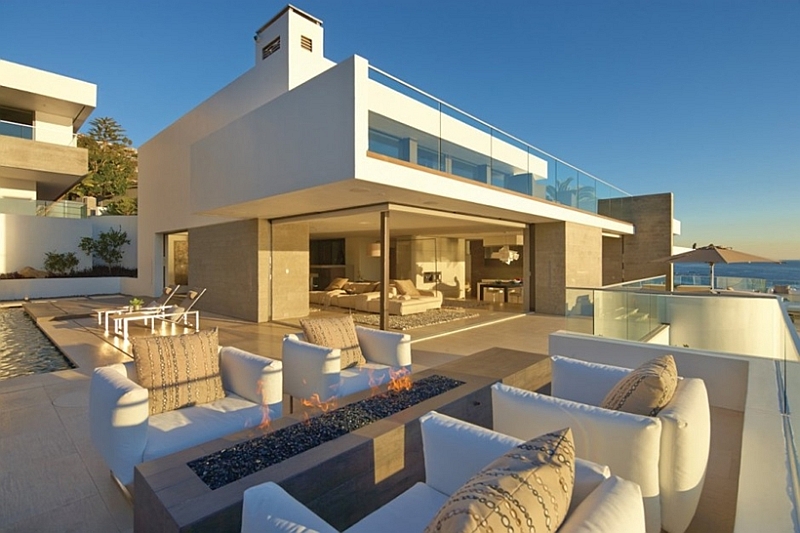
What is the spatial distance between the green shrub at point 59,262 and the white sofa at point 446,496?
19825 mm

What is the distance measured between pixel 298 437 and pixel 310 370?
125 cm

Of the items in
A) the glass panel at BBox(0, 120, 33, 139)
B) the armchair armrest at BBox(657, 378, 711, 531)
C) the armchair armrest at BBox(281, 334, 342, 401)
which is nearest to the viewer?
the armchair armrest at BBox(657, 378, 711, 531)

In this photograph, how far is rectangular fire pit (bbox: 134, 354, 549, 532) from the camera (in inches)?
59.7

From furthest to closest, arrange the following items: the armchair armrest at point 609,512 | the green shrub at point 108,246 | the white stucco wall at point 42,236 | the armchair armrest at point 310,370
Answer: the green shrub at point 108,246, the white stucco wall at point 42,236, the armchair armrest at point 310,370, the armchair armrest at point 609,512

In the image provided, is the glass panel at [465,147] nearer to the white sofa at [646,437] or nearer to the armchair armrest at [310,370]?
the armchair armrest at [310,370]

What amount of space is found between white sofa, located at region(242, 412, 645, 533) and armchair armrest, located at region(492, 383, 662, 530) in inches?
24.6

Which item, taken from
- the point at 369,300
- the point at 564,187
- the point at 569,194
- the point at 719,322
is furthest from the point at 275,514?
the point at 569,194

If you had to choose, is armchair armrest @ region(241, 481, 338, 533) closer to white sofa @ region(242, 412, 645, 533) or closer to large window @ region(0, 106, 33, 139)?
white sofa @ region(242, 412, 645, 533)

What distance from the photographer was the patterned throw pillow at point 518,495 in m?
0.93

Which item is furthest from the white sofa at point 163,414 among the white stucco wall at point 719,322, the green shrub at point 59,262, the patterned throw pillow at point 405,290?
the green shrub at point 59,262

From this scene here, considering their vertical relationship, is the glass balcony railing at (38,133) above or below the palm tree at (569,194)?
above

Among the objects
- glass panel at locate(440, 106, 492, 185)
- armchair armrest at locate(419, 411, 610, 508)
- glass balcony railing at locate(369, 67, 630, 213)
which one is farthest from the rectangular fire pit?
glass panel at locate(440, 106, 492, 185)

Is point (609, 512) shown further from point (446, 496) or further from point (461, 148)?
point (461, 148)

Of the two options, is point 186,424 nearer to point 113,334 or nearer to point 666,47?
point 113,334
